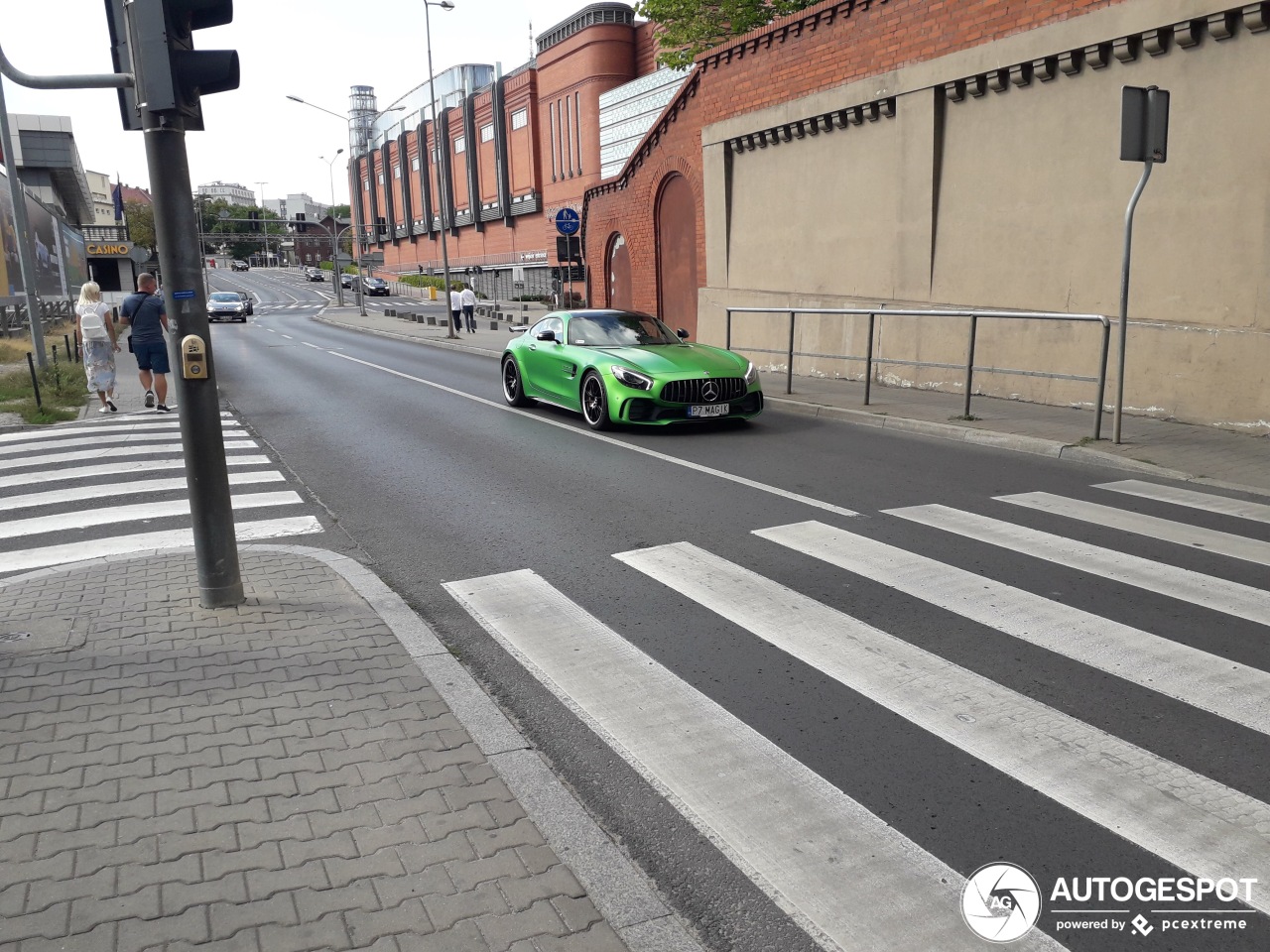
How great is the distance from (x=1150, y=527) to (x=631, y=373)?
19.6 ft

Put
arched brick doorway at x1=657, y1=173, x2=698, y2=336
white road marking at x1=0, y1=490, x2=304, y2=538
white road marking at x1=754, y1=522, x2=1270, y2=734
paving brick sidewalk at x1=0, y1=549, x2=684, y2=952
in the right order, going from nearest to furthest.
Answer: paving brick sidewalk at x1=0, y1=549, x2=684, y2=952 → white road marking at x1=754, y1=522, x2=1270, y2=734 → white road marking at x1=0, y1=490, x2=304, y2=538 → arched brick doorway at x1=657, y1=173, x2=698, y2=336

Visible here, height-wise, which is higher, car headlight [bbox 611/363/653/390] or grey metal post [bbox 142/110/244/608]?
grey metal post [bbox 142/110/244/608]

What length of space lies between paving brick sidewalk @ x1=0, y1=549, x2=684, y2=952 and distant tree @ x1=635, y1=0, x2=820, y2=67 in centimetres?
2688

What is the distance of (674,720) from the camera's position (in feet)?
13.5

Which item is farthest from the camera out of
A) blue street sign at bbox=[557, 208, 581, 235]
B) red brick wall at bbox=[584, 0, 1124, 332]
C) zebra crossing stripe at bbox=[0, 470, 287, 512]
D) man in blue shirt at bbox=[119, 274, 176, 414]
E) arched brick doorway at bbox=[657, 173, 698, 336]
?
blue street sign at bbox=[557, 208, 581, 235]

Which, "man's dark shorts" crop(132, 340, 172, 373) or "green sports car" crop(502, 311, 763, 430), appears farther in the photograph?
"man's dark shorts" crop(132, 340, 172, 373)

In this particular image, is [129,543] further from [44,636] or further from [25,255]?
[25,255]

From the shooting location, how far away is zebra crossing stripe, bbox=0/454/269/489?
31.9ft

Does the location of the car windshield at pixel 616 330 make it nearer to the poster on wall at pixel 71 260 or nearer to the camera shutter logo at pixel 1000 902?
the camera shutter logo at pixel 1000 902

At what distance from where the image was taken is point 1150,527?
6.99m

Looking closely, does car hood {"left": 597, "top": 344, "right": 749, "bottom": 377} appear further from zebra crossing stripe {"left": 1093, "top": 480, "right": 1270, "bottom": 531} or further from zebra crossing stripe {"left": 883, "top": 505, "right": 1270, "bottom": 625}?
zebra crossing stripe {"left": 1093, "top": 480, "right": 1270, "bottom": 531}

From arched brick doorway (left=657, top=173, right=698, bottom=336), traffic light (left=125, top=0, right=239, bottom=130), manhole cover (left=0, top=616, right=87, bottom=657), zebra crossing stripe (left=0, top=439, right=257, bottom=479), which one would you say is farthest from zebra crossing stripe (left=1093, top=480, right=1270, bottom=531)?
arched brick doorway (left=657, top=173, right=698, bottom=336)

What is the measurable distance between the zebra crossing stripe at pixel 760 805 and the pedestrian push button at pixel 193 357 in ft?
6.37

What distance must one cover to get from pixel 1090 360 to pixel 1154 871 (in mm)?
10158
